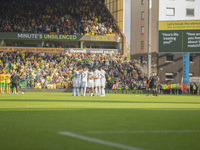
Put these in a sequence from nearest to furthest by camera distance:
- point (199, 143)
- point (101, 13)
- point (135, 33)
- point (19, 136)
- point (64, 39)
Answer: point (199, 143) → point (19, 136) → point (64, 39) → point (101, 13) → point (135, 33)

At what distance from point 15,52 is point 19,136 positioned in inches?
1837

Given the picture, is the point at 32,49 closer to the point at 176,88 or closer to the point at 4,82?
the point at 176,88

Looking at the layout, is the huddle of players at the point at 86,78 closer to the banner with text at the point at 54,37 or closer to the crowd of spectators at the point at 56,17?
the banner with text at the point at 54,37

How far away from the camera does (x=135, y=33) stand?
6750cm

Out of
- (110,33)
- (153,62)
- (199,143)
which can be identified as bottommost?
(199,143)

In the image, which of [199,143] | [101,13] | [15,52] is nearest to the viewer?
[199,143]

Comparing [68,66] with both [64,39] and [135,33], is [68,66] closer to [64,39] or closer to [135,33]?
[64,39]

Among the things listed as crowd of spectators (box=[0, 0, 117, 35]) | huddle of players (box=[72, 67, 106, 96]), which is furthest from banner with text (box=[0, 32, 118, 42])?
huddle of players (box=[72, 67, 106, 96])

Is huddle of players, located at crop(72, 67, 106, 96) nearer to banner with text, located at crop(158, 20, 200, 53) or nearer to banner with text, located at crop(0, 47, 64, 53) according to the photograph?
banner with text, located at crop(158, 20, 200, 53)

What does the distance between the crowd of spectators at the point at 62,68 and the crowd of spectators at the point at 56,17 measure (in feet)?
17.0

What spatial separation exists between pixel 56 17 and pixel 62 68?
1223 cm

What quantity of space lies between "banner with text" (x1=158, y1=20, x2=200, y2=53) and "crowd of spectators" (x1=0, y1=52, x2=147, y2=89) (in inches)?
294

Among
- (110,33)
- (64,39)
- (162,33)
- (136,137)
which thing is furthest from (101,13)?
(136,137)

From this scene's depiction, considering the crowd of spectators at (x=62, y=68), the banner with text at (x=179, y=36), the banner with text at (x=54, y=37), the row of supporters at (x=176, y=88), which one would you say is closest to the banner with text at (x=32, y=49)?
the banner with text at (x=54, y=37)
